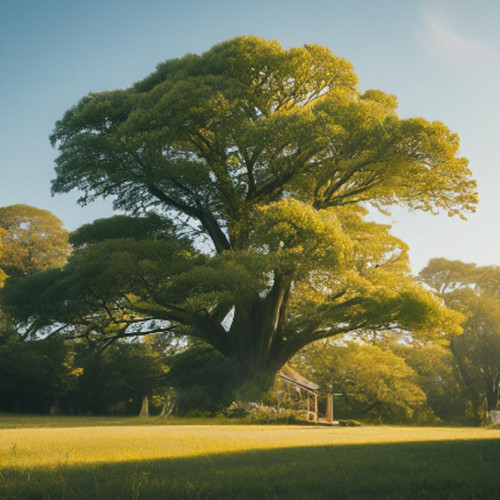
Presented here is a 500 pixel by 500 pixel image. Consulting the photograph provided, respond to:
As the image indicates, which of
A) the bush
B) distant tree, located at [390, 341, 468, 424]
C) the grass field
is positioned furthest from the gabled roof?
the grass field

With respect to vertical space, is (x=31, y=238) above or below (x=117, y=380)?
above

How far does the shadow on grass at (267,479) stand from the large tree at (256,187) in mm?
10340

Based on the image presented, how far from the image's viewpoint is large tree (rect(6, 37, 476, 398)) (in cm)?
1595

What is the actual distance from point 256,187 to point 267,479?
52.3ft

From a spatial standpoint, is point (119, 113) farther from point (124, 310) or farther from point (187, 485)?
point (187, 485)

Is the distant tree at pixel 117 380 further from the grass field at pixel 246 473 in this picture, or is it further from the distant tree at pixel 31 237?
the grass field at pixel 246 473

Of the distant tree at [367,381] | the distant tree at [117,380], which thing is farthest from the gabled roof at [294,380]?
the distant tree at [117,380]

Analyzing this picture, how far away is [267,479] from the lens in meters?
3.89

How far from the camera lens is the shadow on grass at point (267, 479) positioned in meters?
3.46

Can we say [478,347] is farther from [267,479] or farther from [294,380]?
[267,479]

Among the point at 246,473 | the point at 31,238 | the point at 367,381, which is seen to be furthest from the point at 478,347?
the point at 246,473

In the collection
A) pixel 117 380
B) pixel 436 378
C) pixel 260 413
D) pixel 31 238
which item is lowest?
pixel 260 413

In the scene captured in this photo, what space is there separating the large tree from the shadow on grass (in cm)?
1034

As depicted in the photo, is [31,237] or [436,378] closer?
[436,378]
